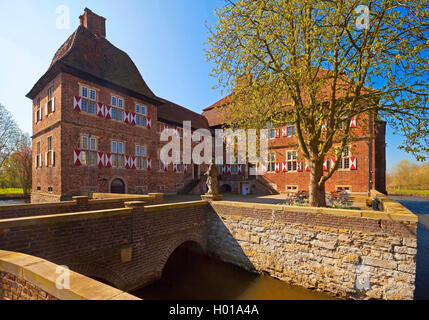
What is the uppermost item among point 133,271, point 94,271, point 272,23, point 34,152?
point 272,23

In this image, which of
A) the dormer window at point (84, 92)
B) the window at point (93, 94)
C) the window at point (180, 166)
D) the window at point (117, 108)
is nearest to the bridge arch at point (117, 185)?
the window at point (117, 108)

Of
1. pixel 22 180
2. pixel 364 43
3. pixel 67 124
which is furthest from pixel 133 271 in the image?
pixel 22 180

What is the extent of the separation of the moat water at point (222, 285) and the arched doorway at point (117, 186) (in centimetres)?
903

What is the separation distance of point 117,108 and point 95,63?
3292mm

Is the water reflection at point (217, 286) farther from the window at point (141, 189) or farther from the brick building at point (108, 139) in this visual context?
the window at point (141, 189)

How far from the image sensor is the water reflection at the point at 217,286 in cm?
588

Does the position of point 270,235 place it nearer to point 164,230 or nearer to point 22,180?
point 164,230

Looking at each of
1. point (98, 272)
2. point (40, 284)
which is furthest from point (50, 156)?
point (40, 284)

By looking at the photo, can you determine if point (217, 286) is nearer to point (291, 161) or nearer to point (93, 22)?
point (291, 161)

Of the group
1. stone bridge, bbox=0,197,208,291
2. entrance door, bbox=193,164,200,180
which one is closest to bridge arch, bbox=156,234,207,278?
stone bridge, bbox=0,197,208,291

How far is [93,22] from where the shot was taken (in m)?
16.7

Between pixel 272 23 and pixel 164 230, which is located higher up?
pixel 272 23

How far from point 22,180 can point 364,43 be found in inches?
1484
